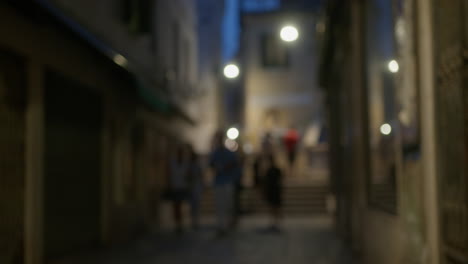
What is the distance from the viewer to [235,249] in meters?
10.3

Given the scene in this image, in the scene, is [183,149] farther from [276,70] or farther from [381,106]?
[276,70]

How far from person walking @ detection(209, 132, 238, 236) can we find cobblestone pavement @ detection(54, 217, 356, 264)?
0.35m

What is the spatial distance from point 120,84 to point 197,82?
53.5 feet

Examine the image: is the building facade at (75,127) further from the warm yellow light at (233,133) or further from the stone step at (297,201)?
the warm yellow light at (233,133)

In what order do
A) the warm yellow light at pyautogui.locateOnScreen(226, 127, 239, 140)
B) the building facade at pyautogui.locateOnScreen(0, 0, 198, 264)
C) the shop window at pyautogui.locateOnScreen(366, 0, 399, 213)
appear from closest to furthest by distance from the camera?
the shop window at pyautogui.locateOnScreen(366, 0, 399, 213) → the building facade at pyautogui.locateOnScreen(0, 0, 198, 264) → the warm yellow light at pyautogui.locateOnScreen(226, 127, 239, 140)

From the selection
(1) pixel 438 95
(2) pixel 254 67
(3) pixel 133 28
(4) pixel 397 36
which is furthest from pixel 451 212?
(2) pixel 254 67

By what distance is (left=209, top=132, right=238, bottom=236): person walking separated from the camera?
496 inches

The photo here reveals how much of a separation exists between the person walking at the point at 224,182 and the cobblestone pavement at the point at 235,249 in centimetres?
35

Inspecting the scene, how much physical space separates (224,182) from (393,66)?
708 centimetres

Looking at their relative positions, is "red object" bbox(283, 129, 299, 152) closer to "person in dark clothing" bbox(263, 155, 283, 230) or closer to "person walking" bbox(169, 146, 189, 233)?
"person in dark clothing" bbox(263, 155, 283, 230)

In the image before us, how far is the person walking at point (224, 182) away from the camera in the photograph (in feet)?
41.3

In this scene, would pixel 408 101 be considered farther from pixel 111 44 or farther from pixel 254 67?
pixel 254 67

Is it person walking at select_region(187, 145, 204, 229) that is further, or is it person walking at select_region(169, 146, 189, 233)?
person walking at select_region(187, 145, 204, 229)

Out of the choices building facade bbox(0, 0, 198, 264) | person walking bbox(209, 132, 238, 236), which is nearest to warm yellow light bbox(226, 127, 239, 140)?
building facade bbox(0, 0, 198, 264)
